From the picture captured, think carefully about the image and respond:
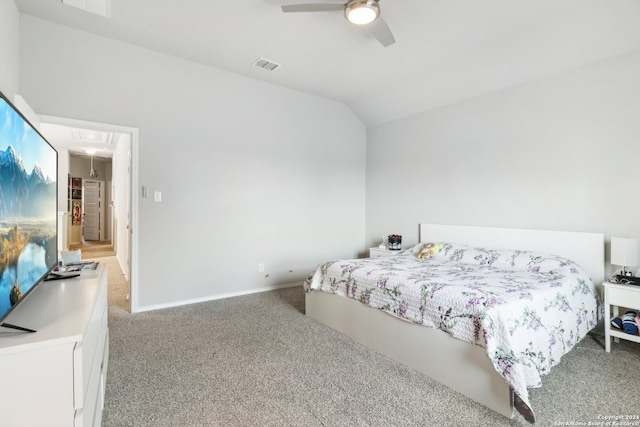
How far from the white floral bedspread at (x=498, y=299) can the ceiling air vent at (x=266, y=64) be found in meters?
2.38

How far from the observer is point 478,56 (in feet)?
11.0

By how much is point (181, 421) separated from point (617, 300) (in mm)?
3184

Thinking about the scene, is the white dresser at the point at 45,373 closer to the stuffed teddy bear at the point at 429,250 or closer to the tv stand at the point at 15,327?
the tv stand at the point at 15,327

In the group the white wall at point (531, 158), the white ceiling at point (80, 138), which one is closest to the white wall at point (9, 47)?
the white ceiling at point (80, 138)

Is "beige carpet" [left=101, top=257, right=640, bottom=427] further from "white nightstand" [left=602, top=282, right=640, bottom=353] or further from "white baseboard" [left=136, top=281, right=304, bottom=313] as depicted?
"white baseboard" [left=136, top=281, right=304, bottom=313]

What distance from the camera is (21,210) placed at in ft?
4.18

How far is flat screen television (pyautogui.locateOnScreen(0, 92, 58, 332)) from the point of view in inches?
43.4

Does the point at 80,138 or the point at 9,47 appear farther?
→ the point at 80,138

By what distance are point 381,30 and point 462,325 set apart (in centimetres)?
226

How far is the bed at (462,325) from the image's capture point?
72.1 inches

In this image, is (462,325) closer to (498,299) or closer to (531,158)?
(498,299)

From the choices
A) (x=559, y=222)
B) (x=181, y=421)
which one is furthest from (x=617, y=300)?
(x=181, y=421)

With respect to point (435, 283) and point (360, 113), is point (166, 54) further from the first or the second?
point (435, 283)

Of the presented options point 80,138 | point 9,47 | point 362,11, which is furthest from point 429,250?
point 80,138
